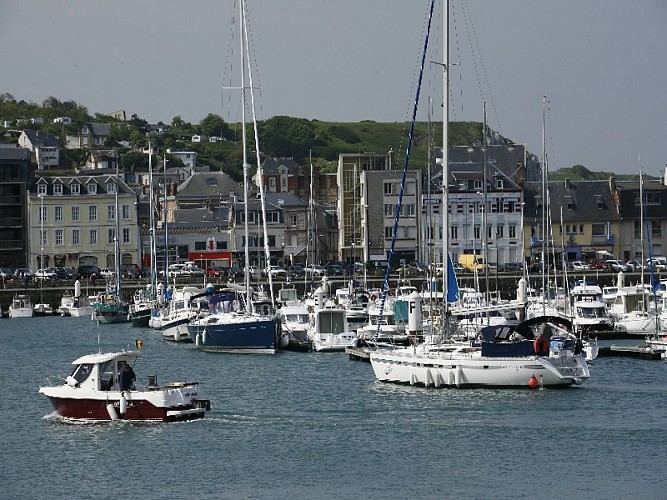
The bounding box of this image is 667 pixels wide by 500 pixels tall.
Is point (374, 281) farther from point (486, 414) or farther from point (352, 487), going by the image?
point (352, 487)

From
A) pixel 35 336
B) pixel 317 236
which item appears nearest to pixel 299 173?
pixel 317 236

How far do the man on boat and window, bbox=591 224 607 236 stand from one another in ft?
291

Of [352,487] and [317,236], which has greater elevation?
[317,236]

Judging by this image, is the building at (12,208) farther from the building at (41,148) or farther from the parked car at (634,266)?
the building at (41,148)

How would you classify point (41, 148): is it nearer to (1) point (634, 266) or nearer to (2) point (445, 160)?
(1) point (634, 266)

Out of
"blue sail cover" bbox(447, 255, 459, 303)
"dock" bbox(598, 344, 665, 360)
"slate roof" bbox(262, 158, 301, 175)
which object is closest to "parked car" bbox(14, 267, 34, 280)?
"slate roof" bbox(262, 158, 301, 175)

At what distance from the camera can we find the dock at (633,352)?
5909 cm

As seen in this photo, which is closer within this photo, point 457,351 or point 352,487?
point 352,487

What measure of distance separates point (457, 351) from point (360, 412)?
4.77 metres

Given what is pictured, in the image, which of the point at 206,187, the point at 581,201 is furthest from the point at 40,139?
the point at 581,201

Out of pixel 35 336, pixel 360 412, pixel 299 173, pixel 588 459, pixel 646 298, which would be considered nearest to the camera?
pixel 588 459

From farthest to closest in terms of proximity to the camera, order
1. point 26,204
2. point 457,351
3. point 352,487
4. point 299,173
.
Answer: point 299,173 → point 26,204 → point 457,351 → point 352,487

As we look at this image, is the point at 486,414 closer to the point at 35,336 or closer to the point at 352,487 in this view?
the point at 352,487

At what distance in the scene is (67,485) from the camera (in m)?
35.1
